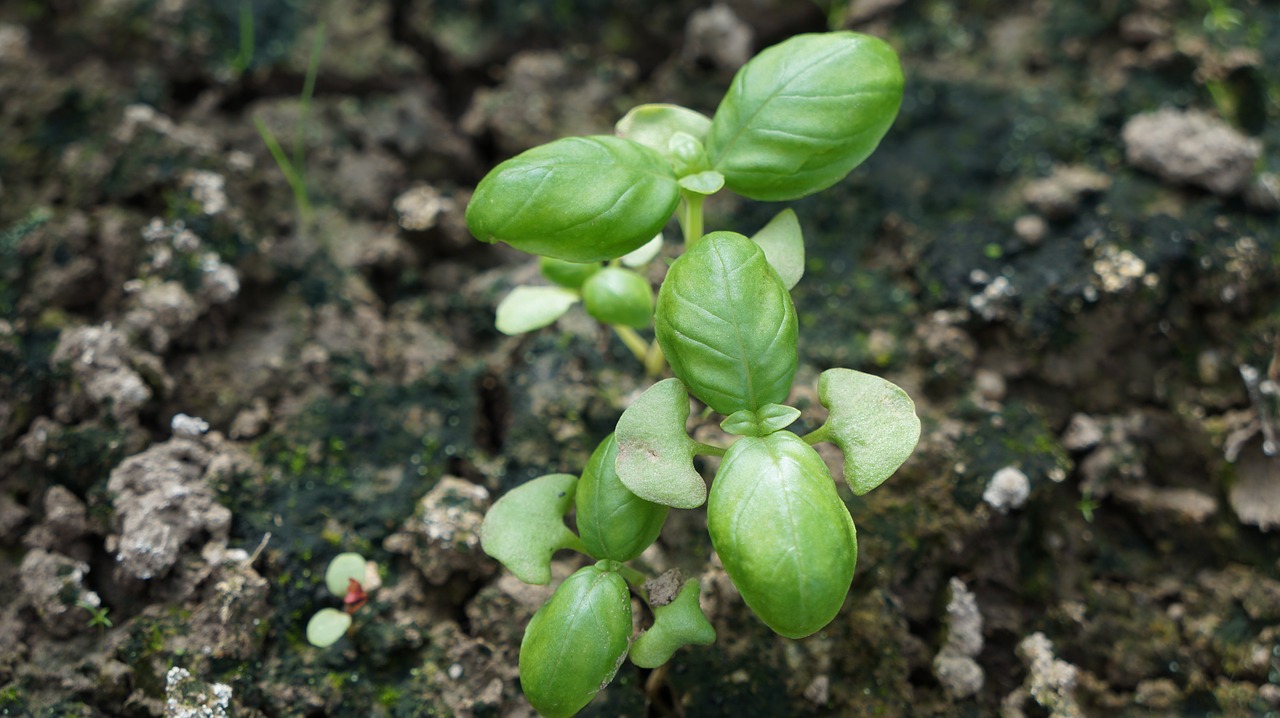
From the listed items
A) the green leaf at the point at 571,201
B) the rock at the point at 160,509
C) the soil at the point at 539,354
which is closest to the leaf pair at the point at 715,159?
the green leaf at the point at 571,201

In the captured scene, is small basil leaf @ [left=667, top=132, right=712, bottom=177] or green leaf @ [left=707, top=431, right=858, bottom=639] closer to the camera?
green leaf @ [left=707, top=431, right=858, bottom=639]

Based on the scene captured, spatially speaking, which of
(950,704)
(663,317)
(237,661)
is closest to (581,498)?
(663,317)

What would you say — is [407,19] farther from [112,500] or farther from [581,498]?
[581,498]

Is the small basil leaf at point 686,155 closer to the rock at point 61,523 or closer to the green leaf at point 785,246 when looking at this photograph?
the green leaf at point 785,246

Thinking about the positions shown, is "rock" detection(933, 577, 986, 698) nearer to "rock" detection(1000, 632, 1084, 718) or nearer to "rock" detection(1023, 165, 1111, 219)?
"rock" detection(1000, 632, 1084, 718)

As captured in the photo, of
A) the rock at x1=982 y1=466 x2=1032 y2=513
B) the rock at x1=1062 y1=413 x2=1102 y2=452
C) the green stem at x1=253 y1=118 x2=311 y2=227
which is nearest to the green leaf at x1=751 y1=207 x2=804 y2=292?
the rock at x1=982 y1=466 x2=1032 y2=513
